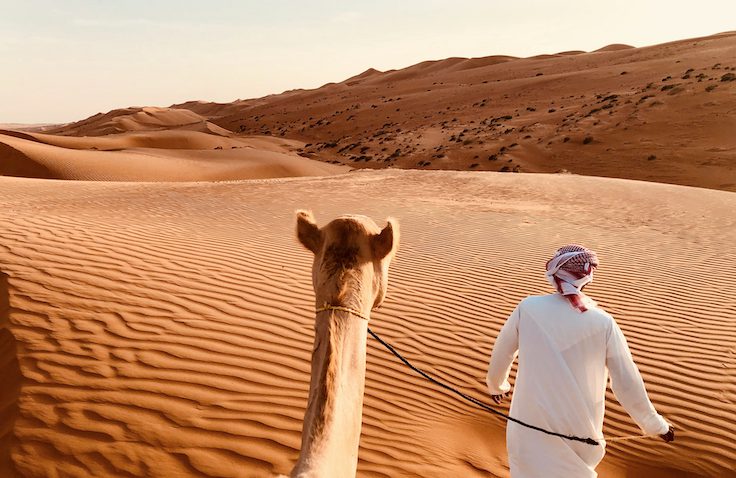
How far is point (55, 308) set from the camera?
4.76 metres

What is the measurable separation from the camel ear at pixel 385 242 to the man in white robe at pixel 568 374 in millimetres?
806

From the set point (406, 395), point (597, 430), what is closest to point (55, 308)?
point (406, 395)

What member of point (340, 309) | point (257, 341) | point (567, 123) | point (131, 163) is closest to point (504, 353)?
point (340, 309)

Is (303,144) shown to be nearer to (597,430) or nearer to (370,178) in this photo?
(370,178)

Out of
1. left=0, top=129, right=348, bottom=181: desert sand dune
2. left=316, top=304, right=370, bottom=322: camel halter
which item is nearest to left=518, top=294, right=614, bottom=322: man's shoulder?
left=316, top=304, right=370, bottom=322: camel halter

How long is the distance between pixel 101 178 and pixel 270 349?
2039 centimetres

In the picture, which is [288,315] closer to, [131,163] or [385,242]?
[385,242]

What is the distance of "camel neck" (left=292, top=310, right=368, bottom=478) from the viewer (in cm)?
158

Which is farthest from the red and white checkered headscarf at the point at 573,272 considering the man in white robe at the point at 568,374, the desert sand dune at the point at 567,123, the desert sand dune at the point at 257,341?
the desert sand dune at the point at 567,123

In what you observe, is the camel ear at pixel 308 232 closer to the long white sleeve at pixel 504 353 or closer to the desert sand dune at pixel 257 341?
the long white sleeve at pixel 504 353

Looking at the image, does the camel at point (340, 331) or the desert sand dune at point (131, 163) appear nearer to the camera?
the camel at point (340, 331)

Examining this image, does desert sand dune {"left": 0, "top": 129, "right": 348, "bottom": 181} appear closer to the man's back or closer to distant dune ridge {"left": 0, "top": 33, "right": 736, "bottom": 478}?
distant dune ridge {"left": 0, "top": 33, "right": 736, "bottom": 478}

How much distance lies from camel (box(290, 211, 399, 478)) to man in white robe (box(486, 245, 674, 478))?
87 centimetres

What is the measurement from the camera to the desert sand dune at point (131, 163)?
73.1 ft
